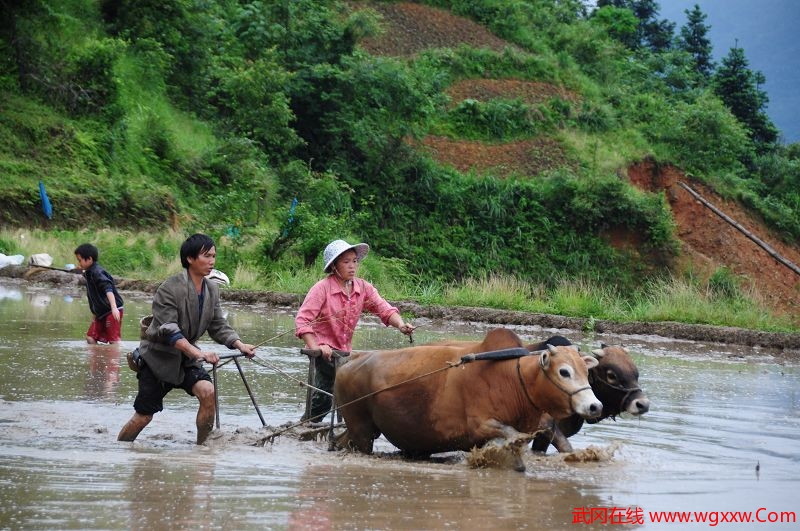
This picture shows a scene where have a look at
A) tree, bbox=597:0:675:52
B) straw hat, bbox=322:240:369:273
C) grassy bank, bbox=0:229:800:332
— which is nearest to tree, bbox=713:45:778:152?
→ tree, bbox=597:0:675:52

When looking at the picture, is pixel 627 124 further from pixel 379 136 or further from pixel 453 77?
pixel 379 136

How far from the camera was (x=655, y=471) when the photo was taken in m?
8.01

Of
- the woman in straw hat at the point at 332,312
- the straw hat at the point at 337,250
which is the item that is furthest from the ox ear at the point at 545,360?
the straw hat at the point at 337,250

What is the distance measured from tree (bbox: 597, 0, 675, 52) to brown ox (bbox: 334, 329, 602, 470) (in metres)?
50.0

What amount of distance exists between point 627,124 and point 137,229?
21.2m

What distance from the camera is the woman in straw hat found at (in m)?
8.77

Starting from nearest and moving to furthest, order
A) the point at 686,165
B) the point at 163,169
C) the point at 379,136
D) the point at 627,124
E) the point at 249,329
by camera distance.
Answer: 1. the point at 249,329
2. the point at 163,169
3. the point at 379,136
4. the point at 686,165
5. the point at 627,124

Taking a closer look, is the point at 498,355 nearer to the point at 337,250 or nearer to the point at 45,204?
the point at 337,250

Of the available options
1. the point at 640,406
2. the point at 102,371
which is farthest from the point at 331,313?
the point at 102,371

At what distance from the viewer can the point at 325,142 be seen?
37.2m

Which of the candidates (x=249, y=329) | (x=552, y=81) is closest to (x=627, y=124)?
(x=552, y=81)

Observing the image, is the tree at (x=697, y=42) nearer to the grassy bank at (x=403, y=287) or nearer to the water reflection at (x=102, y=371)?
the grassy bank at (x=403, y=287)

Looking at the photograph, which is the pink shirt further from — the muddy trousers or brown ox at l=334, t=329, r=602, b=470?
brown ox at l=334, t=329, r=602, b=470

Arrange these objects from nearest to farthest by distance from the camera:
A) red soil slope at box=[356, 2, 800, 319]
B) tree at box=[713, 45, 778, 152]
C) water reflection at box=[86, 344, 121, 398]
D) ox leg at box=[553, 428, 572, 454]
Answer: ox leg at box=[553, 428, 572, 454], water reflection at box=[86, 344, 121, 398], red soil slope at box=[356, 2, 800, 319], tree at box=[713, 45, 778, 152]
